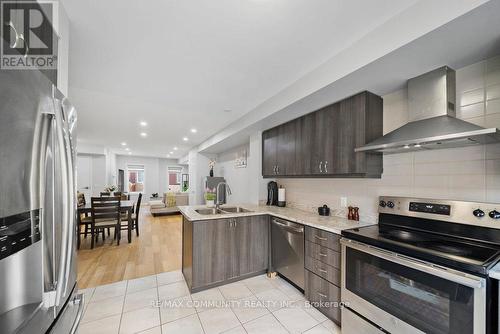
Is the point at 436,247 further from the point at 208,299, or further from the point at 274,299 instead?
the point at 208,299

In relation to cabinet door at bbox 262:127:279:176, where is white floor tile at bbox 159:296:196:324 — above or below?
below

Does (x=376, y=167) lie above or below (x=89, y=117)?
below

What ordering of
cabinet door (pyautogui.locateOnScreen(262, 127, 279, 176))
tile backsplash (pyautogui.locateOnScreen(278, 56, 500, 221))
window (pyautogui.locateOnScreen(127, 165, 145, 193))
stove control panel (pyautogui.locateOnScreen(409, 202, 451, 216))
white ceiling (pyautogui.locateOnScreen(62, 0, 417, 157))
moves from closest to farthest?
white ceiling (pyautogui.locateOnScreen(62, 0, 417, 157)) → tile backsplash (pyautogui.locateOnScreen(278, 56, 500, 221)) → stove control panel (pyautogui.locateOnScreen(409, 202, 451, 216)) → cabinet door (pyautogui.locateOnScreen(262, 127, 279, 176)) → window (pyautogui.locateOnScreen(127, 165, 145, 193))

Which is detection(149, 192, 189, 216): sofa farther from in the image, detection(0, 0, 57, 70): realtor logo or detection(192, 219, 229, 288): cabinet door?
detection(0, 0, 57, 70): realtor logo

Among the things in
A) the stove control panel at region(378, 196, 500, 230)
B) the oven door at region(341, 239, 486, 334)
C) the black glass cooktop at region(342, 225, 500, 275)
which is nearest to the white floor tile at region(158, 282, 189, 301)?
the oven door at region(341, 239, 486, 334)

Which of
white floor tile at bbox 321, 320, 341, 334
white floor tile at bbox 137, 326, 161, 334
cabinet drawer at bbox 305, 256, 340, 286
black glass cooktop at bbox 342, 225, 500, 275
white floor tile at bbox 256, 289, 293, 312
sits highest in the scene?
black glass cooktop at bbox 342, 225, 500, 275

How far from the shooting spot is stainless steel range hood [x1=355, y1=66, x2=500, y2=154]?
1.41 meters

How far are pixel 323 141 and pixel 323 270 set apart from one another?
1408mm

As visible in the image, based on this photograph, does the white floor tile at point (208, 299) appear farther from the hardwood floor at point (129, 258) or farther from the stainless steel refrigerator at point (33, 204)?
the stainless steel refrigerator at point (33, 204)

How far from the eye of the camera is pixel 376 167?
82.4 inches

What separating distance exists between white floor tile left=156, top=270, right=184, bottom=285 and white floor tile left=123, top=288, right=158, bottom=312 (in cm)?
20

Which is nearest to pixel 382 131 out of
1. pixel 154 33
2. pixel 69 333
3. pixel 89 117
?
pixel 154 33

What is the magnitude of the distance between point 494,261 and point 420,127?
3.11 ft

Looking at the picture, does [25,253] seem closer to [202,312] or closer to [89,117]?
[202,312]
